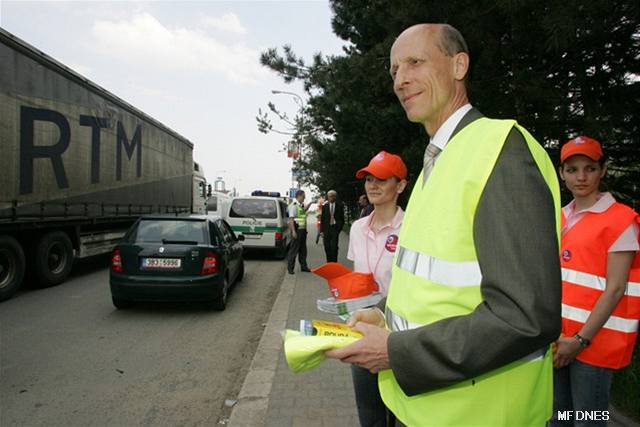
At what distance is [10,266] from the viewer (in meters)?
7.36

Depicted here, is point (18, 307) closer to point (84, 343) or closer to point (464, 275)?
point (84, 343)

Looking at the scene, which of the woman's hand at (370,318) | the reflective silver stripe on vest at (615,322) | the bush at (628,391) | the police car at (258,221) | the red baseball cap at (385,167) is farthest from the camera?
the police car at (258,221)

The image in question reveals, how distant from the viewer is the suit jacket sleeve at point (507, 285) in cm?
95

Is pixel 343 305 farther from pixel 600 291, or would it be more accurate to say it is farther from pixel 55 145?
pixel 55 145

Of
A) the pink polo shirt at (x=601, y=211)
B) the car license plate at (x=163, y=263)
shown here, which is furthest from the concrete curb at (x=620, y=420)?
the car license plate at (x=163, y=263)

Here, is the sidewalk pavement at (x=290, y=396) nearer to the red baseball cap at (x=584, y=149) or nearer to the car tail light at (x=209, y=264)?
the car tail light at (x=209, y=264)

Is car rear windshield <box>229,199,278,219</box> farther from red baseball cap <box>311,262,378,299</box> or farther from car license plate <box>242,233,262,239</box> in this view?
red baseball cap <box>311,262,378,299</box>

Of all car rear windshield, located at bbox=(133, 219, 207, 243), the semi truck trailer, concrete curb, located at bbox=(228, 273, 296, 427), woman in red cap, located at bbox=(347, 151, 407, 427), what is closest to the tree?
woman in red cap, located at bbox=(347, 151, 407, 427)

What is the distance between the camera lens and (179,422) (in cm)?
342

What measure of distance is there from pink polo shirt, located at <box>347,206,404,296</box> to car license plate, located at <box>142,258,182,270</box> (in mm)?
4225

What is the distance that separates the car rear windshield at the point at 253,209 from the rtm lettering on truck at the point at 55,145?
358 cm

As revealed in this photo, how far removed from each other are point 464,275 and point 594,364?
1511mm

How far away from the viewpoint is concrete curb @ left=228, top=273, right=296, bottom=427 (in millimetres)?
3369

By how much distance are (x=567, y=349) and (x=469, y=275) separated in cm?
131
